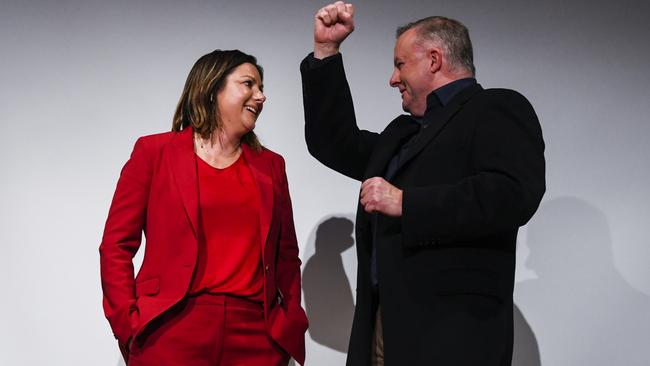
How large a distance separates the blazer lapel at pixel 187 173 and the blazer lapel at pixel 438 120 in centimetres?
61

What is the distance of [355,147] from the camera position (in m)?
2.18

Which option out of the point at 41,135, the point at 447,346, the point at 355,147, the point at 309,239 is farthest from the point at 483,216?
the point at 41,135

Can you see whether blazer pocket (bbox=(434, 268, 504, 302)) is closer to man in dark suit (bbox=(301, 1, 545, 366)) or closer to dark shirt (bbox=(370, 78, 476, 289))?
man in dark suit (bbox=(301, 1, 545, 366))

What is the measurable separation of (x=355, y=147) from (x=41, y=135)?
1.24m

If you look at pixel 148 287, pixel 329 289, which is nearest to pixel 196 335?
pixel 148 287

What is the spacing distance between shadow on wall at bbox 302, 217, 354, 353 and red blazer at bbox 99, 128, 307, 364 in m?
0.57

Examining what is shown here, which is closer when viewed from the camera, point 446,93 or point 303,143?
point 446,93

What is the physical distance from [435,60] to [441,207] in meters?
0.49

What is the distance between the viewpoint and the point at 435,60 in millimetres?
1978

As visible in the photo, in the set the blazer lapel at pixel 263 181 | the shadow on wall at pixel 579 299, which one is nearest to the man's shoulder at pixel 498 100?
the blazer lapel at pixel 263 181

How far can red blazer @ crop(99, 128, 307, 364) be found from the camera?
2.06 m

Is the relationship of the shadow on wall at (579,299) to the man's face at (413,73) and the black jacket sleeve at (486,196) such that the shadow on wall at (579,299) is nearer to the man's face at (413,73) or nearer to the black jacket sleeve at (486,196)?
the man's face at (413,73)

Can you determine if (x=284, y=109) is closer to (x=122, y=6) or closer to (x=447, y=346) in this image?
(x=122, y=6)

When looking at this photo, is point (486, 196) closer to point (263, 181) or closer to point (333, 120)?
point (333, 120)
